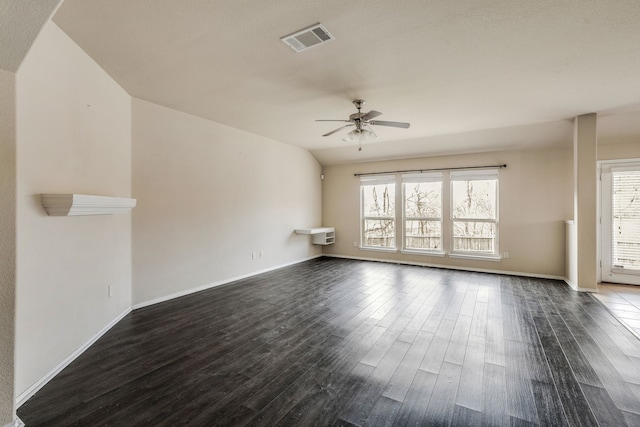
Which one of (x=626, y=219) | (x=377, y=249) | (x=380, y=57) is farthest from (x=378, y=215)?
(x=380, y=57)

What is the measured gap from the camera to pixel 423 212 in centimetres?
666

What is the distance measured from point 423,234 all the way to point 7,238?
21.7 feet

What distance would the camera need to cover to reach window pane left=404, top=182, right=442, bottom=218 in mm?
6493

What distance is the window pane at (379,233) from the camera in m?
7.06

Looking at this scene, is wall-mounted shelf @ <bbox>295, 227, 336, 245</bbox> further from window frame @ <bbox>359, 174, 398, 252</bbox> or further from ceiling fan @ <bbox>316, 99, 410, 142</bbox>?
ceiling fan @ <bbox>316, 99, 410, 142</bbox>

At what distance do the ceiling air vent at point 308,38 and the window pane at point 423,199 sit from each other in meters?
4.95

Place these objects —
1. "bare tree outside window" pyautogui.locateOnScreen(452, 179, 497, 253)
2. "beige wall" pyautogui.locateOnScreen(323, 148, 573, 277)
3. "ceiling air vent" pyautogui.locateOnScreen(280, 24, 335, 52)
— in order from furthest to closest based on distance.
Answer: "bare tree outside window" pyautogui.locateOnScreen(452, 179, 497, 253), "beige wall" pyautogui.locateOnScreen(323, 148, 573, 277), "ceiling air vent" pyautogui.locateOnScreen(280, 24, 335, 52)

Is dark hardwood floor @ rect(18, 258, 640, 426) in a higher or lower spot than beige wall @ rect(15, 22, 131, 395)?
lower

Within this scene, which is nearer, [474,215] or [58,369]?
[58,369]

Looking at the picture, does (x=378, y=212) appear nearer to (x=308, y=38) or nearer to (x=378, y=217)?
(x=378, y=217)

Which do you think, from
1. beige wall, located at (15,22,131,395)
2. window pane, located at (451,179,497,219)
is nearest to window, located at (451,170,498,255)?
window pane, located at (451,179,497,219)

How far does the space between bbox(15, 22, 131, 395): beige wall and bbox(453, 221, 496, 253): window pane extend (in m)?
6.23

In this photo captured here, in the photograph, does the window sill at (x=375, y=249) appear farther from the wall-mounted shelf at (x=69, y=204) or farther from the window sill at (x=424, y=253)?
the wall-mounted shelf at (x=69, y=204)

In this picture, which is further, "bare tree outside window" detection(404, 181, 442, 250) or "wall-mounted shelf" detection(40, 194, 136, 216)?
"bare tree outside window" detection(404, 181, 442, 250)
